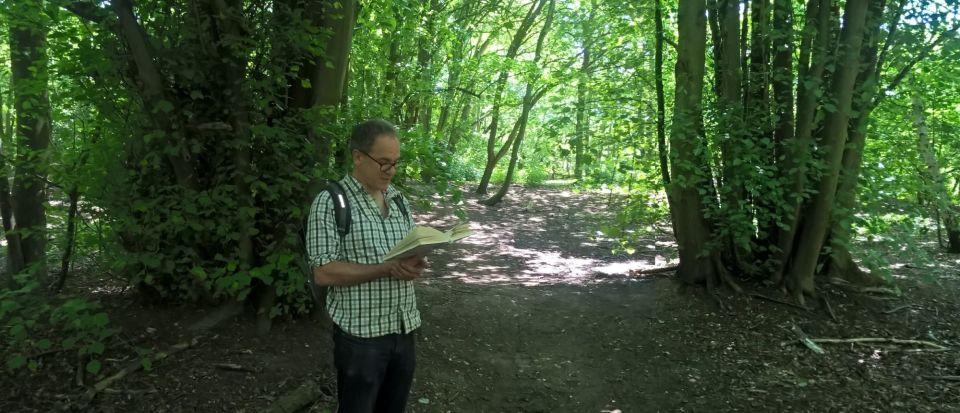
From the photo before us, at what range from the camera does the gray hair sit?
7.68 ft

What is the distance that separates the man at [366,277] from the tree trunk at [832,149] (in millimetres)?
4767

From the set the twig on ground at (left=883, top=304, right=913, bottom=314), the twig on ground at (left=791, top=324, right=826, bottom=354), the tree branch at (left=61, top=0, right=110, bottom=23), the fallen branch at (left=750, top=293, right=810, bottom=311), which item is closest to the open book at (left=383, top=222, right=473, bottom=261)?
the tree branch at (left=61, top=0, right=110, bottom=23)

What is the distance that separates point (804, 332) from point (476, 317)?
3.11 m

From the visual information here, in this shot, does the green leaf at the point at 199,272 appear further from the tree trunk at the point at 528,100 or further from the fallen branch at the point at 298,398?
the tree trunk at the point at 528,100

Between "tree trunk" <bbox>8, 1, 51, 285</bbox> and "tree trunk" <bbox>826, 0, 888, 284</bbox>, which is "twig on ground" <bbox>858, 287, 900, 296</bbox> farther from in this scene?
"tree trunk" <bbox>8, 1, 51, 285</bbox>

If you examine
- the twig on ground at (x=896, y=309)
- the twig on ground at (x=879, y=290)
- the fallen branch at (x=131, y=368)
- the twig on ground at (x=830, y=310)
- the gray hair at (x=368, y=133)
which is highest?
the gray hair at (x=368, y=133)

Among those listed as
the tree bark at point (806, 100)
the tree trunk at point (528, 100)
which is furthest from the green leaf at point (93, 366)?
the tree trunk at point (528, 100)

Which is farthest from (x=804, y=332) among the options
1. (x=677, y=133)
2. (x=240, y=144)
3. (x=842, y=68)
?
(x=240, y=144)

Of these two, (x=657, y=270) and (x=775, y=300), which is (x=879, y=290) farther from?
(x=657, y=270)

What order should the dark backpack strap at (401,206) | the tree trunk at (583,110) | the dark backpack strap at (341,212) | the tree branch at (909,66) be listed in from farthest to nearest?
the tree trunk at (583,110)
the tree branch at (909,66)
the dark backpack strap at (401,206)
the dark backpack strap at (341,212)

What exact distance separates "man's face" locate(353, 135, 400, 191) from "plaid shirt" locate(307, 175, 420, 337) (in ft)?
0.15

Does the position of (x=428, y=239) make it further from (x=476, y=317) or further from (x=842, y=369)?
(x=842, y=369)

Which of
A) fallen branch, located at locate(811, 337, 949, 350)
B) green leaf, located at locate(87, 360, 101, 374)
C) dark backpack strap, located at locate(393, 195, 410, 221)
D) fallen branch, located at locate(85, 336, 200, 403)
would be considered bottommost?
fallen branch, located at locate(811, 337, 949, 350)

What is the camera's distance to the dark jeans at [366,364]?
2.28 m
